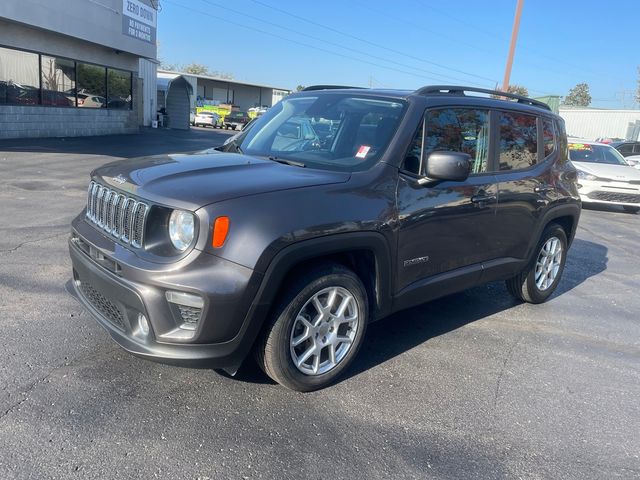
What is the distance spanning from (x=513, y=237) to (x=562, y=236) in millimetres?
1185

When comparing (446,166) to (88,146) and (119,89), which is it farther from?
(119,89)

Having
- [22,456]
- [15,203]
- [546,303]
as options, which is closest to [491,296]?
[546,303]

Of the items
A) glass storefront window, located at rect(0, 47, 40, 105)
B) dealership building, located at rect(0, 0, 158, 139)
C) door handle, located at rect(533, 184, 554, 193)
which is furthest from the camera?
dealership building, located at rect(0, 0, 158, 139)

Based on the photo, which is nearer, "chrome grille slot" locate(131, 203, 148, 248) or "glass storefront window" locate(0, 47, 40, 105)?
"chrome grille slot" locate(131, 203, 148, 248)

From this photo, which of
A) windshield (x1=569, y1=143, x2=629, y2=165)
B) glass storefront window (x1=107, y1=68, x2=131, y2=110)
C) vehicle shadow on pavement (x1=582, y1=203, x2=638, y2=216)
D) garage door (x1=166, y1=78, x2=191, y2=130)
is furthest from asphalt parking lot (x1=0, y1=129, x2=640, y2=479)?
garage door (x1=166, y1=78, x2=191, y2=130)

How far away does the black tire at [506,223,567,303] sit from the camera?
516 centimetres

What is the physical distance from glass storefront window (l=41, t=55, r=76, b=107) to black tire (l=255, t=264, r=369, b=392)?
18305 millimetres

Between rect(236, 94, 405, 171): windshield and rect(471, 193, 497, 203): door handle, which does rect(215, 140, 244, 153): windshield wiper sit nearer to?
rect(236, 94, 405, 171): windshield

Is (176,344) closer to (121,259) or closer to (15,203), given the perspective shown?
(121,259)

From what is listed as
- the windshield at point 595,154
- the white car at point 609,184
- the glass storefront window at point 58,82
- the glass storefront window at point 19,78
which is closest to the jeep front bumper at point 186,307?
the white car at point 609,184

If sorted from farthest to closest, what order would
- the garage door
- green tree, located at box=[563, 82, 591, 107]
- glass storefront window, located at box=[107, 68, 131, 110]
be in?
green tree, located at box=[563, 82, 591, 107] < the garage door < glass storefront window, located at box=[107, 68, 131, 110]

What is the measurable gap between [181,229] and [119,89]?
22472 millimetres

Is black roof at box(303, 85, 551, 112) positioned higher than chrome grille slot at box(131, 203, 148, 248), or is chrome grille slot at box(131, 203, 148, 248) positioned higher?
black roof at box(303, 85, 551, 112)

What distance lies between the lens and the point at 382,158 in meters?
3.52
